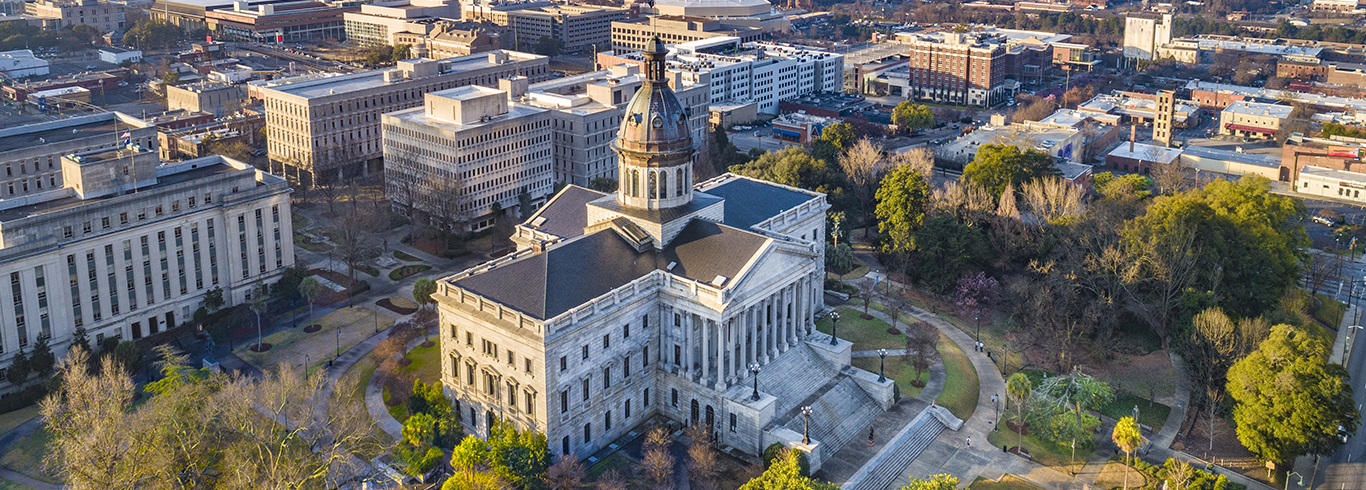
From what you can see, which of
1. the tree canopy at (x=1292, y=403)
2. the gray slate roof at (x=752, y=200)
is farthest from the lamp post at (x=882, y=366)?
the tree canopy at (x=1292, y=403)

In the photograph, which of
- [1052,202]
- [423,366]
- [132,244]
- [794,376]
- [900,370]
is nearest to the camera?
[794,376]

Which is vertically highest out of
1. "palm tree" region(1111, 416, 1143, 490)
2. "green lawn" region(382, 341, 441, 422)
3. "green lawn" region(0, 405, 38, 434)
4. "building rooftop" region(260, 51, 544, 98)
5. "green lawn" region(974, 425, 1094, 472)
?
"building rooftop" region(260, 51, 544, 98)

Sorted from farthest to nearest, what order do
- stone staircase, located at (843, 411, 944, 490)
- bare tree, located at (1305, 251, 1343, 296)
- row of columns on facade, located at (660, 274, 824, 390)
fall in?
1. bare tree, located at (1305, 251, 1343, 296)
2. row of columns on facade, located at (660, 274, 824, 390)
3. stone staircase, located at (843, 411, 944, 490)

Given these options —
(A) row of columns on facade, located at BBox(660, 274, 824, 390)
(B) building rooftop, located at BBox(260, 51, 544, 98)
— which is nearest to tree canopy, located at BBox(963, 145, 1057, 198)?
(A) row of columns on facade, located at BBox(660, 274, 824, 390)

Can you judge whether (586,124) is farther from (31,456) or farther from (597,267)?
(31,456)

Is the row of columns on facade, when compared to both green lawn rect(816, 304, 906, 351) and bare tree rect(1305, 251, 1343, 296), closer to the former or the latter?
green lawn rect(816, 304, 906, 351)

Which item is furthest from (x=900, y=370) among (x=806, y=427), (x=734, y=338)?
(x=806, y=427)

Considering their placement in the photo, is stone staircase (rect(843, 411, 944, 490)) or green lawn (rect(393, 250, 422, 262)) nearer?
stone staircase (rect(843, 411, 944, 490))

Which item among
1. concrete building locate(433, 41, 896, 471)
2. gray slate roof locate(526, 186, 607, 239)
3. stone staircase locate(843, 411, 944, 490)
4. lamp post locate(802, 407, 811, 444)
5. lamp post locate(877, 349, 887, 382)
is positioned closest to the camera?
lamp post locate(802, 407, 811, 444)
